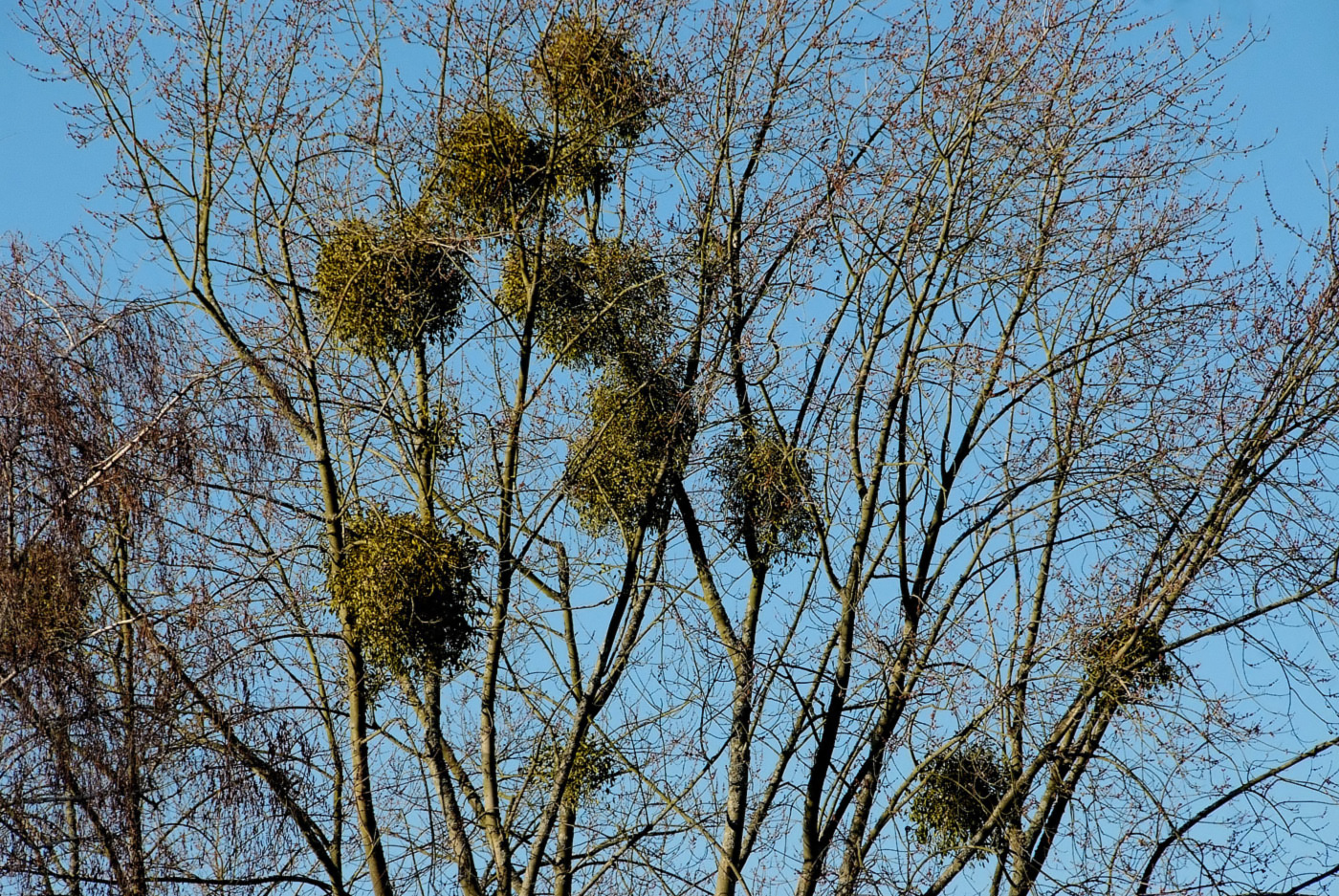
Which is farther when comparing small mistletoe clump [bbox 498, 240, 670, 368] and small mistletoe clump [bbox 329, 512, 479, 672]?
small mistletoe clump [bbox 498, 240, 670, 368]

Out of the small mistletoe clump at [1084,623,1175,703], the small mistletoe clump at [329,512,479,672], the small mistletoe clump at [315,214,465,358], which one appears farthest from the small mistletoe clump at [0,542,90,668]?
the small mistletoe clump at [1084,623,1175,703]

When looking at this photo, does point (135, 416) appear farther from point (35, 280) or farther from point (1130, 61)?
point (1130, 61)

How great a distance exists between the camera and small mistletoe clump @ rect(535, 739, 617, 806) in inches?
341

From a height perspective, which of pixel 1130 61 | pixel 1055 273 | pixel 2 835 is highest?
pixel 1130 61

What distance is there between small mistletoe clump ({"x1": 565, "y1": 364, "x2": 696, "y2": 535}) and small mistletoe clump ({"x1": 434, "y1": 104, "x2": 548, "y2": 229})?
1104 millimetres

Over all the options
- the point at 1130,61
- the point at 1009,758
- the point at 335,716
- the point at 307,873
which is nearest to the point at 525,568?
the point at 335,716

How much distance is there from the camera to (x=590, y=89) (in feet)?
29.7

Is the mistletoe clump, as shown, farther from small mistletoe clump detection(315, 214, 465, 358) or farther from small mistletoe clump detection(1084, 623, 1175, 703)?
small mistletoe clump detection(1084, 623, 1175, 703)

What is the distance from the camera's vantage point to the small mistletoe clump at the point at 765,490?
29.0 ft

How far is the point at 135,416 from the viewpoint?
7.56 meters

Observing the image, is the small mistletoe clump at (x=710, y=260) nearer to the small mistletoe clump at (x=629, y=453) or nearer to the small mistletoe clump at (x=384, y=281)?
the small mistletoe clump at (x=629, y=453)

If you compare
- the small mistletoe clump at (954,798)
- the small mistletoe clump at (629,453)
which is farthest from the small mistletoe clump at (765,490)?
the small mistletoe clump at (954,798)

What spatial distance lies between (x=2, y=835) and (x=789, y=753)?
365 cm

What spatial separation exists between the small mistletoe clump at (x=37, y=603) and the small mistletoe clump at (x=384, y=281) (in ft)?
6.42
